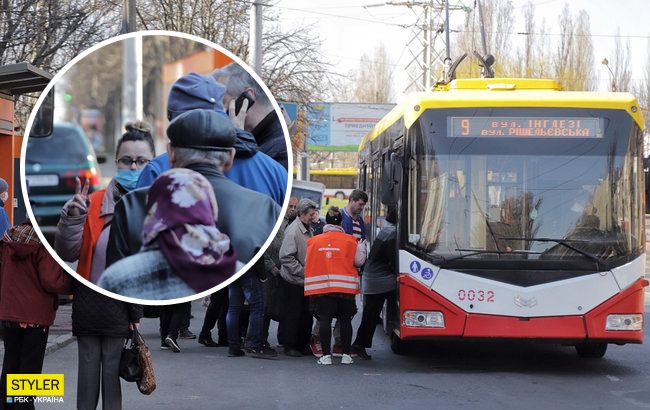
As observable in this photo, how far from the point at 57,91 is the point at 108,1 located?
70.1 feet

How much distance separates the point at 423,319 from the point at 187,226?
913 centimetres

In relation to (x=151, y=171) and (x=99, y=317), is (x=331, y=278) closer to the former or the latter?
(x=99, y=317)

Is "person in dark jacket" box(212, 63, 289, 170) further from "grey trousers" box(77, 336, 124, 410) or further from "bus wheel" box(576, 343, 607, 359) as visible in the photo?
"bus wheel" box(576, 343, 607, 359)

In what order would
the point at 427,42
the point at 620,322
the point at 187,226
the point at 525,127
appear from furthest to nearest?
the point at 427,42 → the point at 525,127 → the point at 620,322 → the point at 187,226

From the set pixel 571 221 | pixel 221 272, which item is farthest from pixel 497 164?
pixel 221 272

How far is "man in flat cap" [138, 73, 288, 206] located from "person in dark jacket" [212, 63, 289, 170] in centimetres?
2

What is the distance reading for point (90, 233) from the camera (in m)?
1.80

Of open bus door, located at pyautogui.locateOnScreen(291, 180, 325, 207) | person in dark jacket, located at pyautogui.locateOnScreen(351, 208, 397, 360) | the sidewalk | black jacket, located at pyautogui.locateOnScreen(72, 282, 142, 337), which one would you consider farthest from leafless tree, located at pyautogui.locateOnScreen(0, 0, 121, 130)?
black jacket, located at pyautogui.locateOnScreen(72, 282, 142, 337)

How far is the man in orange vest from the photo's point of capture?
1123 cm

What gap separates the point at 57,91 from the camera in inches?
70.7

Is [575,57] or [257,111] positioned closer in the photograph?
[257,111]

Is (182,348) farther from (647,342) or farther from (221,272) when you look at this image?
(221,272)

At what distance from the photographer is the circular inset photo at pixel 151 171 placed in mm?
1746

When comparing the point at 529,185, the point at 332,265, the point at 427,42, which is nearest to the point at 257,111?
the point at 529,185
